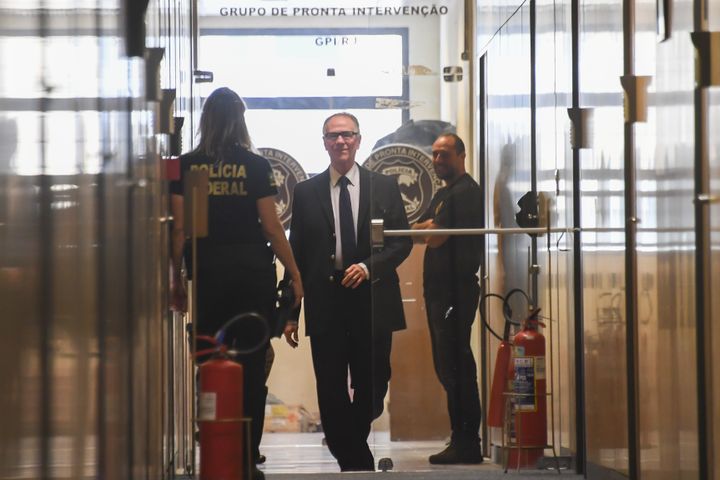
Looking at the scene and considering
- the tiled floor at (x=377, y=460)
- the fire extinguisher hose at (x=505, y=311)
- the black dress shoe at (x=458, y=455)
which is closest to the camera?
the tiled floor at (x=377, y=460)

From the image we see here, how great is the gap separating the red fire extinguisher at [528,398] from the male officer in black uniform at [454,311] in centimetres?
34

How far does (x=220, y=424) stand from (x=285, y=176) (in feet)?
7.96

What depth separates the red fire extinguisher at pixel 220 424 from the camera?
387cm

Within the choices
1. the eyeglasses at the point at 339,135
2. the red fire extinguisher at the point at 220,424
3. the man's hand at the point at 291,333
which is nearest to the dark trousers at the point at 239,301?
the red fire extinguisher at the point at 220,424

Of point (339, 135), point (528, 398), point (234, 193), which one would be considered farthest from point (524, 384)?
point (339, 135)

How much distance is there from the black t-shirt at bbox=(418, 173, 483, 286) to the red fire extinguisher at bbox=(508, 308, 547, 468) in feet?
1.51

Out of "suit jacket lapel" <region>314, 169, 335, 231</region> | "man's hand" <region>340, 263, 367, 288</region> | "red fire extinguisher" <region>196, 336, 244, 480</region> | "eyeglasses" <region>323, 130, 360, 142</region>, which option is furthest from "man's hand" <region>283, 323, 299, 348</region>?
"red fire extinguisher" <region>196, 336, 244, 480</region>

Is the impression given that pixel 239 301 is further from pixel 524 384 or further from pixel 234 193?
pixel 524 384

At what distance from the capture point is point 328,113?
589 centimetres

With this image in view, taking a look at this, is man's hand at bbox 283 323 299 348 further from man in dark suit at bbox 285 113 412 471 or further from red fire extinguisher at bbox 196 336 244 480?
red fire extinguisher at bbox 196 336 244 480

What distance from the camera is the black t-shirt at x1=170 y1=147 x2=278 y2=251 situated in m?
4.56

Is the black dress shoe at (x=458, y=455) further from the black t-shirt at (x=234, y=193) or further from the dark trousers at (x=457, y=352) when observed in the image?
the black t-shirt at (x=234, y=193)

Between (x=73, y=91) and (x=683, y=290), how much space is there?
185 cm

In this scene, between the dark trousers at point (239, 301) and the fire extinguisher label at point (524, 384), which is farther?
the fire extinguisher label at point (524, 384)
